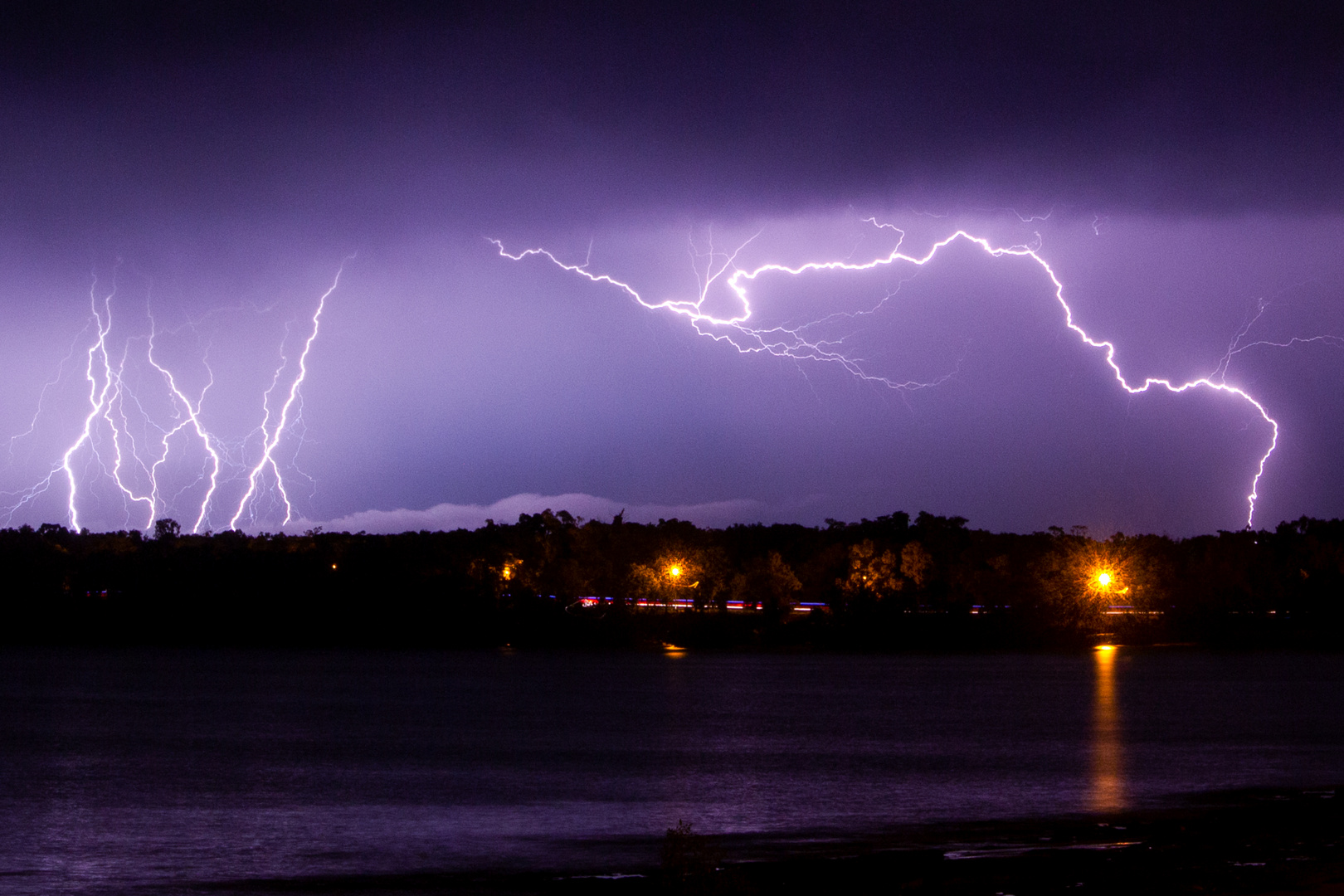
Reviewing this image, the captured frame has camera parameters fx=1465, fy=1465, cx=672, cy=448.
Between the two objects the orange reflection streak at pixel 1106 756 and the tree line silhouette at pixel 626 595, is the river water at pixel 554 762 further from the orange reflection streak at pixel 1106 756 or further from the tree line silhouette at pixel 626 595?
the tree line silhouette at pixel 626 595

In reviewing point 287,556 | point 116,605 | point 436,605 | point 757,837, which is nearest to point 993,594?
point 436,605

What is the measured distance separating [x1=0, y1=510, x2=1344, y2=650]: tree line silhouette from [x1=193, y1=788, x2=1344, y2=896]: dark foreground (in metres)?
87.1

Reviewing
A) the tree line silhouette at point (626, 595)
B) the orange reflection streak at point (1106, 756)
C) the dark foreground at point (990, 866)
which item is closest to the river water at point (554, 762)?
the orange reflection streak at point (1106, 756)

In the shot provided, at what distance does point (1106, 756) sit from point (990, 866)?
1534cm

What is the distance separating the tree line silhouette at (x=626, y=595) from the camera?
11112 cm

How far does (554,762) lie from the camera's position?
31.7 meters

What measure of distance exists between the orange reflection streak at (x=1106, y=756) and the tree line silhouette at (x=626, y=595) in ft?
173

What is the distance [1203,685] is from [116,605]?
87813mm

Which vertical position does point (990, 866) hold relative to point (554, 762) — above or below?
above

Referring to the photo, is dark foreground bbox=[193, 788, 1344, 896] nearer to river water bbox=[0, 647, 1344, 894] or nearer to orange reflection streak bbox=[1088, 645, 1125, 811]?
river water bbox=[0, 647, 1344, 894]

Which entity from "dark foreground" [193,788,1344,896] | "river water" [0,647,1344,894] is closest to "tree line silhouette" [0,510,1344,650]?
"river water" [0,647,1344,894]

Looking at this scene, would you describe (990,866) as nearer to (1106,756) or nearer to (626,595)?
(1106,756)

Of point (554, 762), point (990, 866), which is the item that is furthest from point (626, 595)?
point (990, 866)

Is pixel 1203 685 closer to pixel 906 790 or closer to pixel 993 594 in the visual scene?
pixel 906 790
